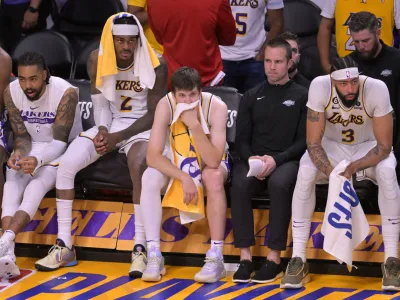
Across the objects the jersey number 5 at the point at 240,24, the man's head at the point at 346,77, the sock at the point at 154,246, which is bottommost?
Result: the sock at the point at 154,246

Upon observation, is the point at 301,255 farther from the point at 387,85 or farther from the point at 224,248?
the point at 387,85

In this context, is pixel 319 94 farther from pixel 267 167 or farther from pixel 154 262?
pixel 154 262

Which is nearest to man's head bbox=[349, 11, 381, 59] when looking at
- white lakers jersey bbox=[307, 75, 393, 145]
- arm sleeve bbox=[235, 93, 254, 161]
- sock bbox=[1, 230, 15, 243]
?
white lakers jersey bbox=[307, 75, 393, 145]

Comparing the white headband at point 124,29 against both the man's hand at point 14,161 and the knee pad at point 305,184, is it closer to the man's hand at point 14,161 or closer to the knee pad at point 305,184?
the man's hand at point 14,161

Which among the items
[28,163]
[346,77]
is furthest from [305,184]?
[28,163]

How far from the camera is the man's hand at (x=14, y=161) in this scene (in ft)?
24.2

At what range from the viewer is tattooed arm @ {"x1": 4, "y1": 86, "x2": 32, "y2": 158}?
7.60 metres

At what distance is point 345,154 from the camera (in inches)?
278

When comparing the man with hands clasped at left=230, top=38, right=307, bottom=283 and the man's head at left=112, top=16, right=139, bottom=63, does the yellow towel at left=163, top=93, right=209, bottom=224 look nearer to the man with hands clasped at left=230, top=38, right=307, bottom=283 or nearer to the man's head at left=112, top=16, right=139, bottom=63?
the man with hands clasped at left=230, top=38, right=307, bottom=283

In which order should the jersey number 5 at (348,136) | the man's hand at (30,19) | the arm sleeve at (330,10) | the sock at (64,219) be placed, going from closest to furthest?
the jersey number 5 at (348,136), the sock at (64,219), the arm sleeve at (330,10), the man's hand at (30,19)

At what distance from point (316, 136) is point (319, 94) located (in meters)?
0.29

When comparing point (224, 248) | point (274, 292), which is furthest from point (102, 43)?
point (274, 292)

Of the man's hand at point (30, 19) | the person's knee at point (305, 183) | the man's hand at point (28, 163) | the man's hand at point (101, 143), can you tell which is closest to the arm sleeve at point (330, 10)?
the person's knee at point (305, 183)

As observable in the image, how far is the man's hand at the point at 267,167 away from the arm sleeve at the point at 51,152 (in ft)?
5.03
